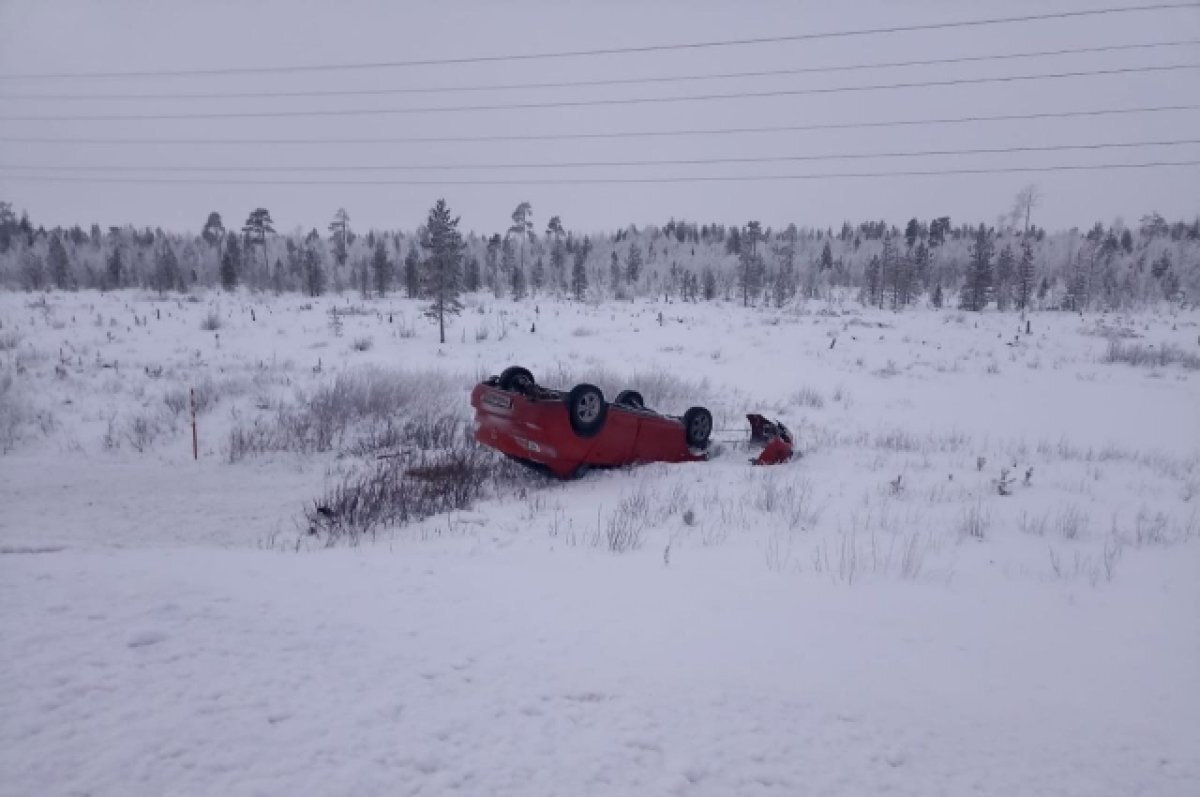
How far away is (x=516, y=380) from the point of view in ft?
28.4

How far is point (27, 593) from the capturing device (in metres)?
3.11

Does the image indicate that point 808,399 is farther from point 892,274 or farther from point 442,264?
point 892,274

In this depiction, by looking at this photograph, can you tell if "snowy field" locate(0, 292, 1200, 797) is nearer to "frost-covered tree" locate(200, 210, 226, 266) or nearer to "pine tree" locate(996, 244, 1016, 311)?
"pine tree" locate(996, 244, 1016, 311)

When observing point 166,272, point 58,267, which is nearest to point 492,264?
point 166,272

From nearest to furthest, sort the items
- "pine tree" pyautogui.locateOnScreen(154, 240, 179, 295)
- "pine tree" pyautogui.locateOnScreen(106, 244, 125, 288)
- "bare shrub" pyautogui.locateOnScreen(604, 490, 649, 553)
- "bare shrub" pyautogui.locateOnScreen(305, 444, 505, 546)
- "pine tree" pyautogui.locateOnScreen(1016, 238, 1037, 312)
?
"bare shrub" pyautogui.locateOnScreen(604, 490, 649, 553), "bare shrub" pyautogui.locateOnScreen(305, 444, 505, 546), "pine tree" pyautogui.locateOnScreen(1016, 238, 1037, 312), "pine tree" pyautogui.locateOnScreen(154, 240, 179, 295), "pine tree" pyautogui.locateOnScreen(106, 244, 125, 288)

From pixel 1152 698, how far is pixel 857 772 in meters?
1.89

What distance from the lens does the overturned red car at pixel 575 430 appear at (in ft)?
24.5

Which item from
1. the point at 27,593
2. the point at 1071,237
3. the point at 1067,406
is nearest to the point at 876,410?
→ the point at 1067,406

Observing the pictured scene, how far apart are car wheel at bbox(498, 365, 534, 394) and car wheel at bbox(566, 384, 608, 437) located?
3.05 ft

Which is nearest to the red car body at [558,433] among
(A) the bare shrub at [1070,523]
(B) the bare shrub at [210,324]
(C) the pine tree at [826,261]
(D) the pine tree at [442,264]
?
(A) the bare shrub at [1070,523]

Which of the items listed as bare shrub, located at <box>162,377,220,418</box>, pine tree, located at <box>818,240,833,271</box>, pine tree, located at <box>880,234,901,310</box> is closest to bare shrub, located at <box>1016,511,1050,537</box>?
bare shrub, located at <box>162,377,220,418</box>

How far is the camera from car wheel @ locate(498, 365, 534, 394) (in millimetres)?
8375

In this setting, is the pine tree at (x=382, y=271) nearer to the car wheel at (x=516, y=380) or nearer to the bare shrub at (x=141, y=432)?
the bare shrub at (x=141, y=432)

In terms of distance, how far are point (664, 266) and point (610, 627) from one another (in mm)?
70073
